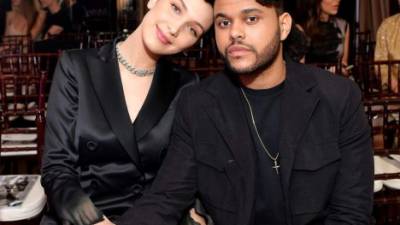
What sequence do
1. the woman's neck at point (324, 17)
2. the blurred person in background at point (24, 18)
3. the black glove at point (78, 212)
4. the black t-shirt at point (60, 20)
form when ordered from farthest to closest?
the black t-shirt at point (60, 20) → the blurred person in background at point (24, 18) → the woman's neck at point (324, 17) → the black glove at point (78, 212)

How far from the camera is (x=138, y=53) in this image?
167cm

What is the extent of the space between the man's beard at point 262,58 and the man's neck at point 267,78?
0.03 m

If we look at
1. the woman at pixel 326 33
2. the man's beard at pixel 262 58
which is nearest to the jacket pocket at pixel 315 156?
the man's beard at pixel 262 58

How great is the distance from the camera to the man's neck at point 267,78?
1.60 meters

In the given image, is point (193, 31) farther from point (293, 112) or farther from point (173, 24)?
point (293, 112)

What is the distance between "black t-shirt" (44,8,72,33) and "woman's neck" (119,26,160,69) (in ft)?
19.4

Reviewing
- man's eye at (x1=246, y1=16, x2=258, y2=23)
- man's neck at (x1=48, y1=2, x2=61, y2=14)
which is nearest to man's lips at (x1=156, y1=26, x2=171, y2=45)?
man's eye at (x1=246, y1=16, x2=258, y2=23)

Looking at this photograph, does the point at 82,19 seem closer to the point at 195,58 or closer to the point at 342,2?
the point at 195,58

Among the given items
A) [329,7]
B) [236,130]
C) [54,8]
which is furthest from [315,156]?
[54,8]

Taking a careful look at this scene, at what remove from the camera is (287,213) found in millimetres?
1521

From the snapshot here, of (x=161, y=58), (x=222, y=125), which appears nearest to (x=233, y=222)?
(x=222, y=125)

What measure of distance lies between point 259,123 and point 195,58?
12.5ft

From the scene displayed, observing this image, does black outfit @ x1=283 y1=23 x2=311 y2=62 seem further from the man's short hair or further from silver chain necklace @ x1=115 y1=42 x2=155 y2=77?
silver chain necklace @ x1=115 y1=42 x2=155 y2=77

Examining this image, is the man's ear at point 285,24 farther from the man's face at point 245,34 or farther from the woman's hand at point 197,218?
the woman's hand at point 197,218
